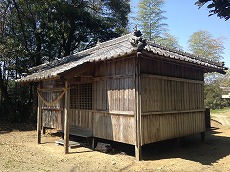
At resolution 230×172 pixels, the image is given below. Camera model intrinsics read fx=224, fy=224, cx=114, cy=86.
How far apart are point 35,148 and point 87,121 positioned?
250cm

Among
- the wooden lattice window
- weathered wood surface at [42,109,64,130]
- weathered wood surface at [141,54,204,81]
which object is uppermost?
weathered wood surface at [141,54,204,81]

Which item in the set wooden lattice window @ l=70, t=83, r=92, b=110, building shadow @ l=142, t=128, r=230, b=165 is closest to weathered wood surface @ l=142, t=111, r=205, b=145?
building shadow @ l=142, t=128, r=230, b=165

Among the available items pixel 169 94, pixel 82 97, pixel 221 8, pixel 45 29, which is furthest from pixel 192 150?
pixel 45 29

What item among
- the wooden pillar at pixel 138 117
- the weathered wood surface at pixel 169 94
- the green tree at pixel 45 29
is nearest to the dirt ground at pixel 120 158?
the wooden pillar at pixel 138 117

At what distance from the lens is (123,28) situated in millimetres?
22219

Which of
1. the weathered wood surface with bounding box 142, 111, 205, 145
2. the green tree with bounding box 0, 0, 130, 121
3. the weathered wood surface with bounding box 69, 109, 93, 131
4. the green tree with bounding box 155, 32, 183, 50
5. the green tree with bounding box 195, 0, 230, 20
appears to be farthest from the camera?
the green tree with bounding box 155, 32, 183, 50

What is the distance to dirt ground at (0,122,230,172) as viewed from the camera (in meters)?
6.86

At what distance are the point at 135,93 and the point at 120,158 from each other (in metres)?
2.37

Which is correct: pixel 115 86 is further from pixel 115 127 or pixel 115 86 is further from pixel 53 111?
pixel 53 111

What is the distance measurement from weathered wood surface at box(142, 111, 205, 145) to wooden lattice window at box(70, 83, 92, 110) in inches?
120

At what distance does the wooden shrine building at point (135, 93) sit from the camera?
7648 millimetres

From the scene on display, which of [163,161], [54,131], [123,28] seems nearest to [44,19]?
[123,28]

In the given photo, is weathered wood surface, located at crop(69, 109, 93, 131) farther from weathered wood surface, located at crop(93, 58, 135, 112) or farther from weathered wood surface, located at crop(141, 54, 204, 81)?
weathered wood surface, located at crop(141, 54, 204, 81)

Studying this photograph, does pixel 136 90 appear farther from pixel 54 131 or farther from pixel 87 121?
pixel 54 131
